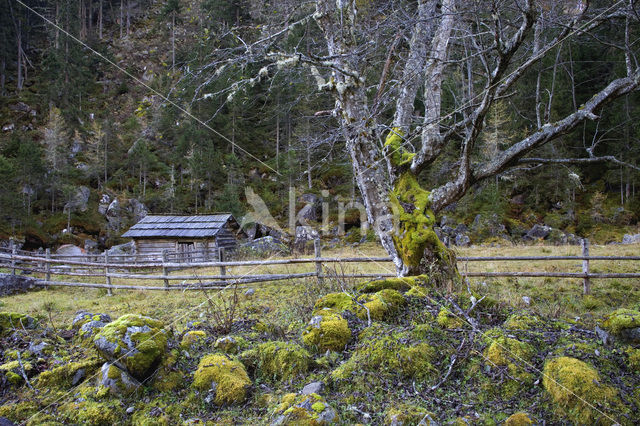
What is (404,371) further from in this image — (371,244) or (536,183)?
(536,183)

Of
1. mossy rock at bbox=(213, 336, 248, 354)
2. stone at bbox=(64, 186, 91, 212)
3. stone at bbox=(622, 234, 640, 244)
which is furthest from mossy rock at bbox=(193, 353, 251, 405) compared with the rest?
stone at bbox=(64, 186, 91, 212)

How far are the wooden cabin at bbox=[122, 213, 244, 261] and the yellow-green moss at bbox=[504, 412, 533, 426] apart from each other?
1881 centimetres

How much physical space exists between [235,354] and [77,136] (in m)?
42.9

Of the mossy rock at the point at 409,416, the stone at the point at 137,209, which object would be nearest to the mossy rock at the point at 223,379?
the mossy rock at the point at 409,416

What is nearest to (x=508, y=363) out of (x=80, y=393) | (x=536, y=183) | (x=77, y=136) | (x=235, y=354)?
(x=235, y=354)

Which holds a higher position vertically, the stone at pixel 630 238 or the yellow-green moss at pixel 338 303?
the yellow-green moss at pixel 338 303

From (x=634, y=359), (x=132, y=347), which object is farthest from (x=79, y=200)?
(x=634, y=359)

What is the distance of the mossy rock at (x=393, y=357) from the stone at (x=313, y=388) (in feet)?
0.58

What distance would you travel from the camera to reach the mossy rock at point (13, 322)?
3.74m

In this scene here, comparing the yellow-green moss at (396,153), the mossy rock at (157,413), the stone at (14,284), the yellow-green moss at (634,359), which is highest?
the yellow-green moss at (396,153)

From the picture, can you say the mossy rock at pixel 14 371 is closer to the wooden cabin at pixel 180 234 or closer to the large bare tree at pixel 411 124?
the large bare tree at pixel 411 124

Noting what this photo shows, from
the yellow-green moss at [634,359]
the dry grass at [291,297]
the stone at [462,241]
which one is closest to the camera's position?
the yellow-green moss at [634,359]

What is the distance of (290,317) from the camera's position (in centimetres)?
446

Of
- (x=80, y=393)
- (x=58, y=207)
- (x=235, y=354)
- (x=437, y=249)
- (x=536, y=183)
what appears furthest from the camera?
(x=58, y=207)
